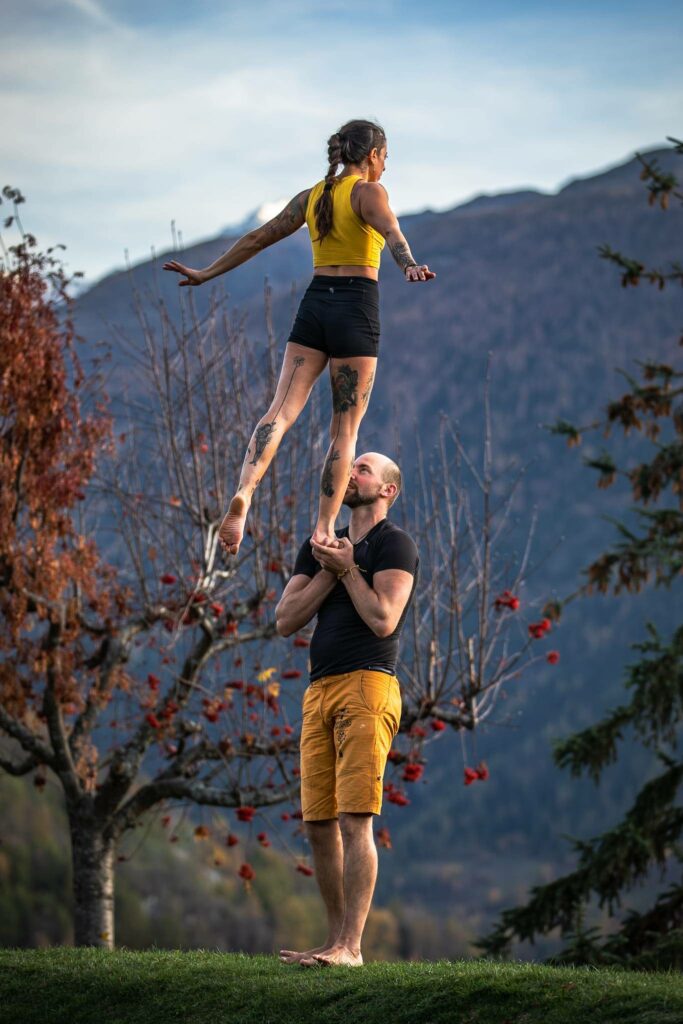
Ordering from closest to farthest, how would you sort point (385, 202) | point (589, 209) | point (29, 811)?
point (385, 202) < point (29, 811) < point (589, 209)

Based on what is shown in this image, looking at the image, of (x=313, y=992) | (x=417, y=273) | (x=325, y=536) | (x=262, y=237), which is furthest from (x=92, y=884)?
(x=417, y=273)

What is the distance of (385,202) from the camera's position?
202 inches

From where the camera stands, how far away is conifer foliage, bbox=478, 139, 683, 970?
12469 millimetres

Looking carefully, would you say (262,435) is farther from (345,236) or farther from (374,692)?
(374,692)

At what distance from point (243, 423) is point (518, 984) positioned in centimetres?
721

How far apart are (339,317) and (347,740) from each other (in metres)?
1.58

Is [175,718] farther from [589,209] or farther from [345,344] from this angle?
[589,209]

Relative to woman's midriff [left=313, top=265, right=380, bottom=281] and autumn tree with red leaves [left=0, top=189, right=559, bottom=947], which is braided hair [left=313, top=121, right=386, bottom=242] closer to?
woman's midriff [left=313, top=265, right=380, bottom=281]

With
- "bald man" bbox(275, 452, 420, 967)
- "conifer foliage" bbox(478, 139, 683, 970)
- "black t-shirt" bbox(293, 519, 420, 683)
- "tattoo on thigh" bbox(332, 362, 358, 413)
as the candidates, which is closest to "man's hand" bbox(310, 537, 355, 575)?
"bald man" bbox(275, 452, 420, 967)

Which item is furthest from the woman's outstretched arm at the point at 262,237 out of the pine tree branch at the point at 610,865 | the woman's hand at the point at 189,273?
the pine tree branch at the point at 610,865

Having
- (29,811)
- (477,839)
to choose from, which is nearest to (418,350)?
(477,839)

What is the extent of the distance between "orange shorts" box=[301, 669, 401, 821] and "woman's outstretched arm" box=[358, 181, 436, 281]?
5.06 feet

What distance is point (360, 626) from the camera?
17.7 feet

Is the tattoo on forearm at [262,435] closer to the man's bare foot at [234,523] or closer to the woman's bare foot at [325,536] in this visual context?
the man's bare foot at [234,523]
